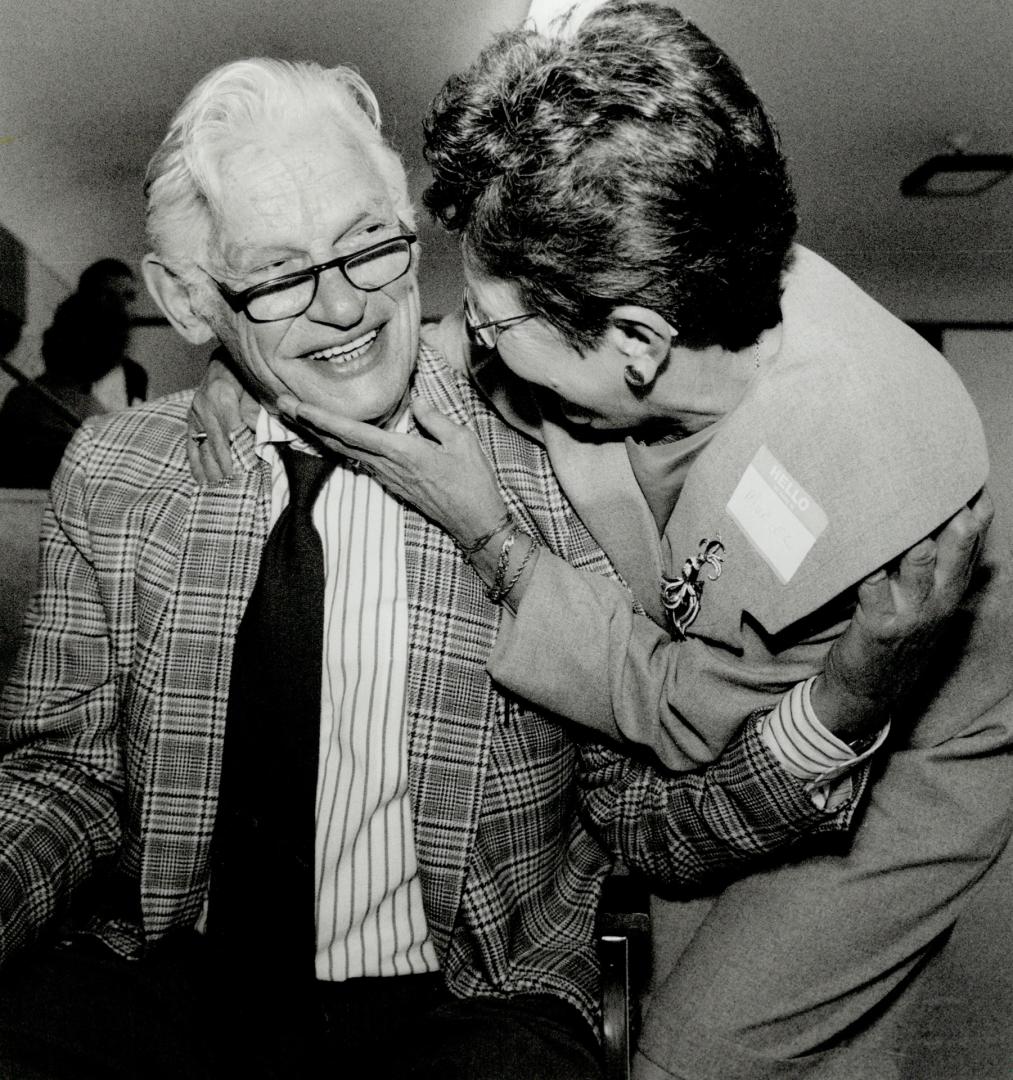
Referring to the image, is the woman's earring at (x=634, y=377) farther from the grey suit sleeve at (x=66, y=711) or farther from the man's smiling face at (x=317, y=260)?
the grey suit sleeve at (x=66, y=711)

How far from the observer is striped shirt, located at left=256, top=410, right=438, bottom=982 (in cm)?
148

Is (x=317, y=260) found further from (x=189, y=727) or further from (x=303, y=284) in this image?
(x=189, y=727)

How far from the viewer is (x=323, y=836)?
1479 millimetres

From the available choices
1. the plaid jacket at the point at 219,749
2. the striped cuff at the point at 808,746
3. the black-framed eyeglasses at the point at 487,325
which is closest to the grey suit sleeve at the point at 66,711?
the plaid jacket at the point at 219,749

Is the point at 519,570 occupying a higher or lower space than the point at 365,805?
higher

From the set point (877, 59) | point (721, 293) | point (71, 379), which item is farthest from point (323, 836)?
point (71, 379)

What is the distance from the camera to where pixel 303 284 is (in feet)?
4.80

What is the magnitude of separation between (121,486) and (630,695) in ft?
3.11

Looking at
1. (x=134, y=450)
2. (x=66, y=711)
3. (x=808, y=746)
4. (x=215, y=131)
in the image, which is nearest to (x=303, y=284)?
(x=215, y=131)

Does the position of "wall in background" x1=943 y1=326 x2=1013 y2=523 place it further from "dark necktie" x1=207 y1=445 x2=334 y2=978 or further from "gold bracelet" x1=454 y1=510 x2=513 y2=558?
"dark necktie" x1=207 y1=445 x2=334 y2=978

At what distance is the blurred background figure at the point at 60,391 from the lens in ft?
18.5

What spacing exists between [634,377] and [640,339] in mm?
59

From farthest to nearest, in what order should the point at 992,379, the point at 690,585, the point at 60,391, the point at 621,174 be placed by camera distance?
the point at 992,379 < the point at 60,391 < the point at 690,585 < the point at 621,174

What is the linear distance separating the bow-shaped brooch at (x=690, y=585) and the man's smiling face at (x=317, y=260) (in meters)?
0.54
